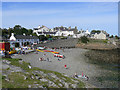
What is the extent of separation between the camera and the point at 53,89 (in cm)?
1823

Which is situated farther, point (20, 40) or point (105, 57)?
point (20, 40)

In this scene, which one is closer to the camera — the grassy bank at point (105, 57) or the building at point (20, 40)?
the grassy bank at point (105, 57)

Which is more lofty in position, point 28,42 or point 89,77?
point 28,42

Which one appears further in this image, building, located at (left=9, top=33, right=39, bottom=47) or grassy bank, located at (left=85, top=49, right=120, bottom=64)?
building, located at (left=9, top=33, right=39, bottom=47)

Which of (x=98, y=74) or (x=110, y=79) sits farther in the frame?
(x=98, y=74)

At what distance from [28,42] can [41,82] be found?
51607 millimetres

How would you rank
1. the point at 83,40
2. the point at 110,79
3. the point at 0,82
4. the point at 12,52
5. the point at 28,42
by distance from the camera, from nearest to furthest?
1. the point at 0,82
2. the point at 110,79
3. the point at 12,52
4. the point at 28,42
5. the point at 83,40

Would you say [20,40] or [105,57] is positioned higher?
[20,40]

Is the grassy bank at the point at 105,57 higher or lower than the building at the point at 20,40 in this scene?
lower

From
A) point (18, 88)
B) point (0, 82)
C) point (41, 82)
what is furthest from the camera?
point (41, 82)

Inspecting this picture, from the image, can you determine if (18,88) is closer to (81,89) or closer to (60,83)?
(60,83)

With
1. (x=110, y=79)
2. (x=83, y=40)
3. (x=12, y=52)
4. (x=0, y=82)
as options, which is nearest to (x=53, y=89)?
(x=0, y=82)

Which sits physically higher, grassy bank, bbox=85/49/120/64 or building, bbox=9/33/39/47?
building, bbox=9/33/39/47

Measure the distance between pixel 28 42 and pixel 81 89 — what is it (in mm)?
53981
